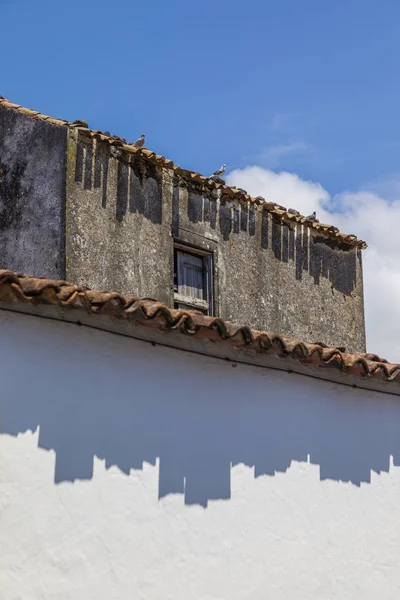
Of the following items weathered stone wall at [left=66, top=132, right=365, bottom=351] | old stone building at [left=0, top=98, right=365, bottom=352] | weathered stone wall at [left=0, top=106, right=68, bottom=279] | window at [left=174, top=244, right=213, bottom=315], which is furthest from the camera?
window at [left=174, top=244, right=213, bottom=315]

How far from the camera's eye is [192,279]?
13.4 metres

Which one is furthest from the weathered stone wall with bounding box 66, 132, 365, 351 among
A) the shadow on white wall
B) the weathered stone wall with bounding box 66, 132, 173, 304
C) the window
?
the shadow on white wall

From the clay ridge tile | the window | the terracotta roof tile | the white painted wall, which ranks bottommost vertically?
the white painted wall

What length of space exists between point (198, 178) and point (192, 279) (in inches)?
56.4

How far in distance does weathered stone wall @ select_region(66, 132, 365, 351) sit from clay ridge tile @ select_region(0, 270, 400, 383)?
460cm

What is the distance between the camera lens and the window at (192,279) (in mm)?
13156

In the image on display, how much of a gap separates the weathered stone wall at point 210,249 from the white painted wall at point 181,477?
4644 mm

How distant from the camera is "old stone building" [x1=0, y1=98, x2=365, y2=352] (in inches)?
458

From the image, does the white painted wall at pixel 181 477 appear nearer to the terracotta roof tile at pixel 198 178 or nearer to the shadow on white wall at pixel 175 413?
the shadow on white wall at pixel 175 413

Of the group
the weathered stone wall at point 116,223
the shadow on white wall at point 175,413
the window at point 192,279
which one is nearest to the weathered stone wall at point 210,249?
the weathered stone wall at point 116,223

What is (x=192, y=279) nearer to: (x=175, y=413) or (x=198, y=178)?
(x=198, y=178)

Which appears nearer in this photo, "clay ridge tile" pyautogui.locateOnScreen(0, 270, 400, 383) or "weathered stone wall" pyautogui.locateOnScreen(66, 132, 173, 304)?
"clay ridge tile" pyautogui.locateOnScreen(0, 270, 400, 383)

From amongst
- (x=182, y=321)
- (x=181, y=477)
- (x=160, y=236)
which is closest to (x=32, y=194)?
(x=160, y=236)

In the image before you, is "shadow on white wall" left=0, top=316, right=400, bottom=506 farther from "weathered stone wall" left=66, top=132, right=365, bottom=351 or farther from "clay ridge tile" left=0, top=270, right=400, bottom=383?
"weathered stone wall" left=66, top=132, right=365, bottom=351
